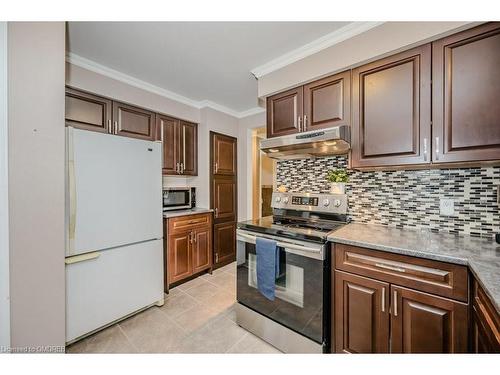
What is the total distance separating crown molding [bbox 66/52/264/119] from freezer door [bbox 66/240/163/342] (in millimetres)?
1728

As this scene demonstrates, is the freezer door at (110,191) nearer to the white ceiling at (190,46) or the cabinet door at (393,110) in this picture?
the white ceiling at (190,46)

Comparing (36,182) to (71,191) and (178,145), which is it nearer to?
(71,191)

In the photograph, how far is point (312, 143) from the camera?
1.68 m

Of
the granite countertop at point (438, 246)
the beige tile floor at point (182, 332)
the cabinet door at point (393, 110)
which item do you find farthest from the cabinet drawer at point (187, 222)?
the cabinet door at point (393, 110)

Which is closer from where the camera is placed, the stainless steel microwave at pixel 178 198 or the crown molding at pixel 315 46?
the crown molding at pixel 315 46

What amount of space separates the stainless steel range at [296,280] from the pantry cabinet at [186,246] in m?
1.03

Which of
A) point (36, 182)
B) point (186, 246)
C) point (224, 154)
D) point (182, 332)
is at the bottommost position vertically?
point (182, 332)

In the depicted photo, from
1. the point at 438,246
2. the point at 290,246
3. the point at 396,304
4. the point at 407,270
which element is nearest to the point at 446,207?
the point at 438,246

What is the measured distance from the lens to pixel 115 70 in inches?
86.6

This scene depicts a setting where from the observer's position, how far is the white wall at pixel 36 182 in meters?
1.11

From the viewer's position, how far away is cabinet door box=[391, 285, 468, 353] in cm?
103

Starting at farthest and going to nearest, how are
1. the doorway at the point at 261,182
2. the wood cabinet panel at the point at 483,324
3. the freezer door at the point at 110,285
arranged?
the doorway at the point at 261,182 < the freezer door at the point at 110,285 < the wood cabinet panel at the point at 483,324

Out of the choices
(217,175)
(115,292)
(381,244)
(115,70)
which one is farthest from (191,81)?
(381,244)

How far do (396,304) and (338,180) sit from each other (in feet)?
3.34
